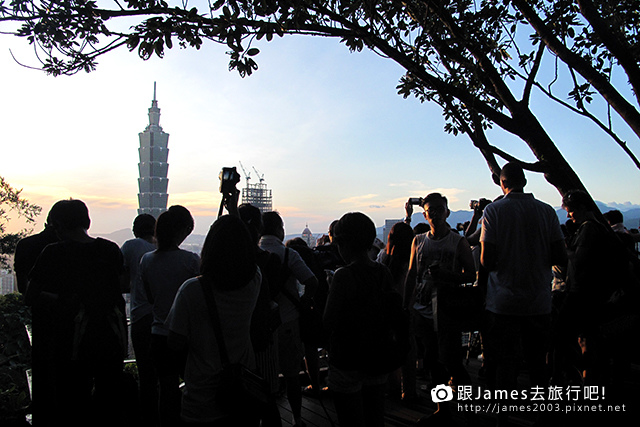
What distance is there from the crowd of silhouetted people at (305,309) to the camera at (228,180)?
71 mm

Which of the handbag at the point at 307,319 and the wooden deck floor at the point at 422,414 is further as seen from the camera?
the wooden deck floor at the point at 422,414

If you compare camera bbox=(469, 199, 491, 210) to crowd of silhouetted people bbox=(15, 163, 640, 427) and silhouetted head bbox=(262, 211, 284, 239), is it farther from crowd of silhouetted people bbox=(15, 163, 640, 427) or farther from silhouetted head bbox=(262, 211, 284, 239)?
silhouetted head bbox=(262, 211, 284, 239)

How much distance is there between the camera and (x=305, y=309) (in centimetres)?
324

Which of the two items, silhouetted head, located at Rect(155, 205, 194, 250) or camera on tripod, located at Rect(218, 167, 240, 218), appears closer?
camera on tripod, located at Rect(218, 167, 240, 218)

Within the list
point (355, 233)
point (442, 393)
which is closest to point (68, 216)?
point (355, 233)

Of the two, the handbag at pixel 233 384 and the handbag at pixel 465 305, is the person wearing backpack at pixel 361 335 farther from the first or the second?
the handbag at pixel 465 305

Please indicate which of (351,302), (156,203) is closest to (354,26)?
(351,302)

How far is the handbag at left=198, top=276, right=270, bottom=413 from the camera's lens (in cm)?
198

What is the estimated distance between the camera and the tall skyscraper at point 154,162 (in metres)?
175

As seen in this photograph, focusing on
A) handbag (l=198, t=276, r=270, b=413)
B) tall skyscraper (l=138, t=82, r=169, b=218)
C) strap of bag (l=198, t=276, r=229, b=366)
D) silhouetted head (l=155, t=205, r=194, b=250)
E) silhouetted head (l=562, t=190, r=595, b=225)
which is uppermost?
tall skyscraper (l=138, t=82, r=169, b=218)

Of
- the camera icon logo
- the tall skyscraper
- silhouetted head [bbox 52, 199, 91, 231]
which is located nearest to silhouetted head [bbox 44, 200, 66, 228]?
silhouetted head [bbox 52, 199, 91, 231]

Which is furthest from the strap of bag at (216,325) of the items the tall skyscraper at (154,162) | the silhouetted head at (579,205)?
the tall skyscraper at (154,162)

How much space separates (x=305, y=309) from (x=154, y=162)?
188490mm

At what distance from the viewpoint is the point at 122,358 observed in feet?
10.6
